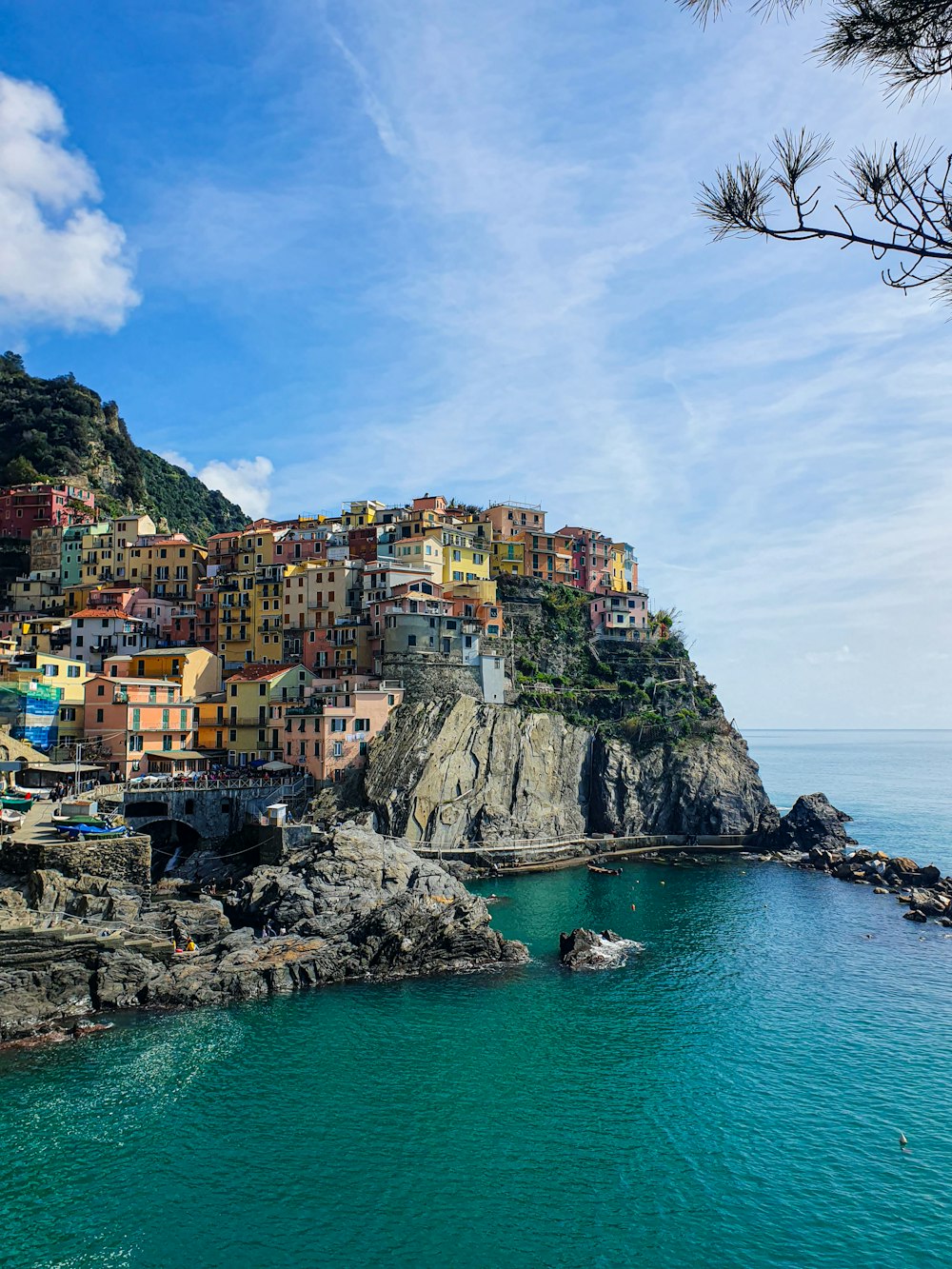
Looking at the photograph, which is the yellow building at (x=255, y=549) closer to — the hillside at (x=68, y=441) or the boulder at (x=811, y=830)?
the hillside at (x=68, y=441)

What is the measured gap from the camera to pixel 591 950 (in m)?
43.1

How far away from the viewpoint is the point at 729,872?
6675cm

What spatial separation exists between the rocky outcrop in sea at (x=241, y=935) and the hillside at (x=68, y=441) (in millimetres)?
80598

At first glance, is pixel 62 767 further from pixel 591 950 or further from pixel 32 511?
pixel 32 511

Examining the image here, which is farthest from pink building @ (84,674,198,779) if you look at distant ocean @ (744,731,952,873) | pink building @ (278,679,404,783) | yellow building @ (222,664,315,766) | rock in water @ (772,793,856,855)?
distant ocean @ (744,731,952,873)

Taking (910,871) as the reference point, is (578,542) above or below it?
above

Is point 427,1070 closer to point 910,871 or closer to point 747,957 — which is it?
point 747,957

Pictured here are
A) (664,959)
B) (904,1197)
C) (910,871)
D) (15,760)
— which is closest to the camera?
(904,1197)

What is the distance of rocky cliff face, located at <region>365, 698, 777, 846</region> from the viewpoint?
63.1 meters

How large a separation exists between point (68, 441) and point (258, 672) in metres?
67.4

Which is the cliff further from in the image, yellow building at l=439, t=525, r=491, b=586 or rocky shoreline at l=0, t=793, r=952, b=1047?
rocky shoreline at l=0, t=793, r=952, b=1047

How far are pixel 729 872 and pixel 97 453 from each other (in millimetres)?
102584

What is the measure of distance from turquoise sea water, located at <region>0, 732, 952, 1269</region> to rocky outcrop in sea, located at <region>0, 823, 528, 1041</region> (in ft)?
6.83

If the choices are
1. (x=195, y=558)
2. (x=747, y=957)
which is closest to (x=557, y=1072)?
(x=747, y=957)
